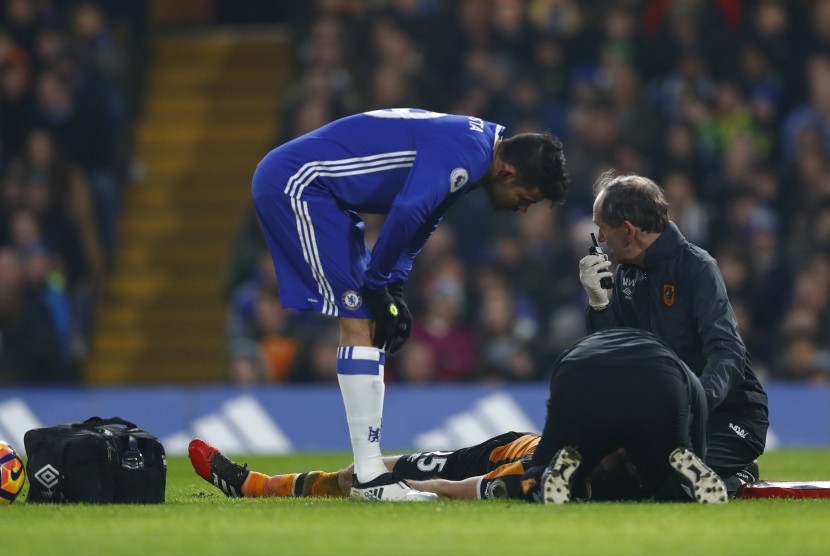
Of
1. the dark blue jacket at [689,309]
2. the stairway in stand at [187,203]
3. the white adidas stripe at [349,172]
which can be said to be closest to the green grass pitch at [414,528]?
the dark blue jacket at [689,309]

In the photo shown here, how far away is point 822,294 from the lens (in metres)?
Result: 14.4

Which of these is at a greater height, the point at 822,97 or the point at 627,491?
the point at 822,97

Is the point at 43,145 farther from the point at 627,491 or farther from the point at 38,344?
the point at 627,491

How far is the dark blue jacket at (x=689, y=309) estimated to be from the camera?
23.3ft

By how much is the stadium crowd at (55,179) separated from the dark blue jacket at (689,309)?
945cm

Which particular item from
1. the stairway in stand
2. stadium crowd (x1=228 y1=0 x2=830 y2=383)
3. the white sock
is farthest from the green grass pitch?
the stairway in stand

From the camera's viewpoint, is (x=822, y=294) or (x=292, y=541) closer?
(x=292, y=541)

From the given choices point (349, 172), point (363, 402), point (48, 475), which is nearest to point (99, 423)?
point (48, 475)

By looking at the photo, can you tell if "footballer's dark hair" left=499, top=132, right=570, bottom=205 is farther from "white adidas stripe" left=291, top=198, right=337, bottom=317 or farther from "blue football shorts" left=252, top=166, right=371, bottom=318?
"white adidas stripe" left=291, top=198, right=337, bottom=317

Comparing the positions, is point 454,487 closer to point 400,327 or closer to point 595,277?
point 400,327

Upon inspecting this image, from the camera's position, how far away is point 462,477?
7707 mm

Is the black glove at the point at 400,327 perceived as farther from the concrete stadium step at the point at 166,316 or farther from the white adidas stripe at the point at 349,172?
the concrete stadium step at the point at 166,316

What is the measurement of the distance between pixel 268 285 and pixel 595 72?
4.06 meters

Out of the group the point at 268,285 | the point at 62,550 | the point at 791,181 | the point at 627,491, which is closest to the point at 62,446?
the point at 62,550
